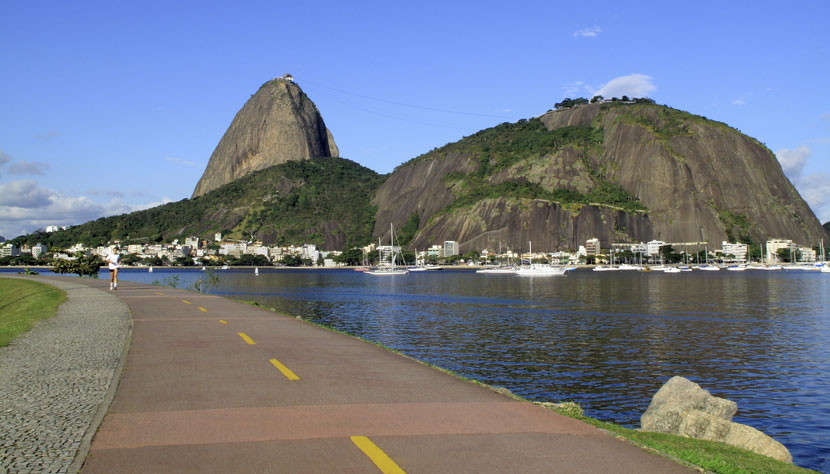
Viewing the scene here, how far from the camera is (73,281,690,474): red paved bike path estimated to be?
7129mm

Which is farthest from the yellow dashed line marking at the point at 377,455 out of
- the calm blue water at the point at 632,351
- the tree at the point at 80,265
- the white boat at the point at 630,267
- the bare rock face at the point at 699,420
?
the white boat at the point at 630,267

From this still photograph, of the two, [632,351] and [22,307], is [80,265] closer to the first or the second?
[22,307]

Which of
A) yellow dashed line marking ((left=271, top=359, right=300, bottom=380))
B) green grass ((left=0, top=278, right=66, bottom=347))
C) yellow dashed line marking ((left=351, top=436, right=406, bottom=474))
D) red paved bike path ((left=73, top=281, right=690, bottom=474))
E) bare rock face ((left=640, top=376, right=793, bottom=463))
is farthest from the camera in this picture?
green grass ((left=0, top=278, right=66, bottom=347))

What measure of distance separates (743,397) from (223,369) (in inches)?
529

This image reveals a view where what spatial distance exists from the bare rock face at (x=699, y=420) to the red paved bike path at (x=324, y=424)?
2907 millimetres

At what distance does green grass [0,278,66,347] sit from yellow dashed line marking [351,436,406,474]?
1221cm

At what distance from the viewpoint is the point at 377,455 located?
7.31 meters

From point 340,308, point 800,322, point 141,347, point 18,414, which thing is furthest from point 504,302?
point 18,414

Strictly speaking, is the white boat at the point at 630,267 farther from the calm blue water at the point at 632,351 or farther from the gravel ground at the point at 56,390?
the gravel ground at the point at 56,390

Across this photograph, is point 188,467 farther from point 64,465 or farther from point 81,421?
point 81,421

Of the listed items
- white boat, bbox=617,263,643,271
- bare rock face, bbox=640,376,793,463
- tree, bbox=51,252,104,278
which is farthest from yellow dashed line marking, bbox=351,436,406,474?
white boat, bbox=617,263,643,271

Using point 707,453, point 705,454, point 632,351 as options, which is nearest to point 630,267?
point 632,351

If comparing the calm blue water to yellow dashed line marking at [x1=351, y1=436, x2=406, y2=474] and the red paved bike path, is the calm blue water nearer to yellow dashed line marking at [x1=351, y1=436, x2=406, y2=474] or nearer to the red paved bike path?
the red paved bike path

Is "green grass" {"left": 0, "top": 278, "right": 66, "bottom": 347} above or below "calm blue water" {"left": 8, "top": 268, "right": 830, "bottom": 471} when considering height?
above
